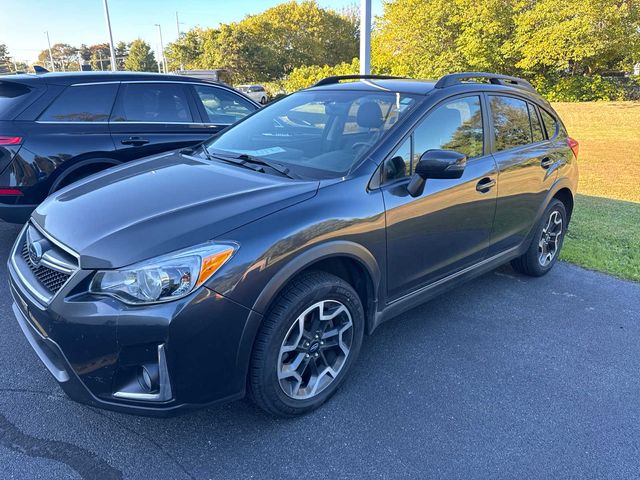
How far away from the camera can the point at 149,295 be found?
203 cm

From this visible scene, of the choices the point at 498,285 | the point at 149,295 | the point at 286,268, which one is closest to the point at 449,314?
the point at 498,285

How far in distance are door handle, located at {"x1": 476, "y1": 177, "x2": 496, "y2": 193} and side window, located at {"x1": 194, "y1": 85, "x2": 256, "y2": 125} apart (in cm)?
352

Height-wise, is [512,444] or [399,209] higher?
[399,209]

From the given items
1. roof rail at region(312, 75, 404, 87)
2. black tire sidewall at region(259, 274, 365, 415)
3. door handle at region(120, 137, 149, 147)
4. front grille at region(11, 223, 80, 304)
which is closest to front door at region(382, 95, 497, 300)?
black tire sidewall at region(259, 274, 365, 415)

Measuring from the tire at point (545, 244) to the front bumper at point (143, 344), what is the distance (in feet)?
10.3

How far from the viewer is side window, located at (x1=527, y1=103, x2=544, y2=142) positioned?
13.8 ft

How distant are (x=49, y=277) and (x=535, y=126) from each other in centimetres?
392

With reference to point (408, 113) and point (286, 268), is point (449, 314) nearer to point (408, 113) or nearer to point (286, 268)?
point (408, 113)

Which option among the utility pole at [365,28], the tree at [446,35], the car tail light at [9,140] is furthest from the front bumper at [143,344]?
the tree at [446,35]

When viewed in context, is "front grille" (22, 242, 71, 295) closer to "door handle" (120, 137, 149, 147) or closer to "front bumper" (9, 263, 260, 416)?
"front bumper" (9, 263, 260, 416)

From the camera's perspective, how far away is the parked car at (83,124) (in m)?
4.31

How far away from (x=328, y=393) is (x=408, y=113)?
178cm

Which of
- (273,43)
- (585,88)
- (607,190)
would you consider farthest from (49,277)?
(273,43)

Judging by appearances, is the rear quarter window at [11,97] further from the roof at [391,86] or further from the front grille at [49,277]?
the roof at [391,86]
